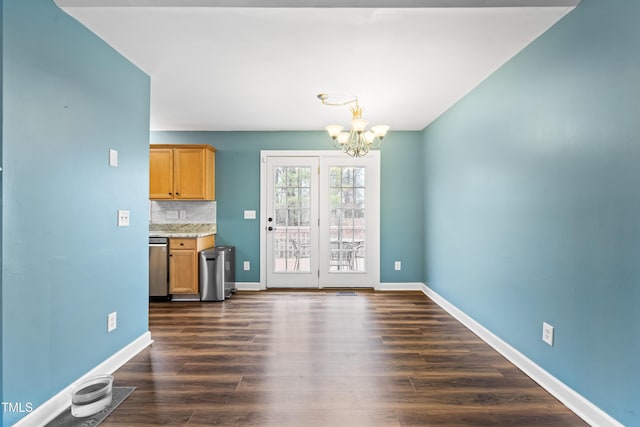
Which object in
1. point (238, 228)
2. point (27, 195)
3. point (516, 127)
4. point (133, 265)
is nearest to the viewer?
point (27, 195)

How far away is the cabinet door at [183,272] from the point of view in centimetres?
417

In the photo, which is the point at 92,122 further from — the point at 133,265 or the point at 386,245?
the point at 386,245

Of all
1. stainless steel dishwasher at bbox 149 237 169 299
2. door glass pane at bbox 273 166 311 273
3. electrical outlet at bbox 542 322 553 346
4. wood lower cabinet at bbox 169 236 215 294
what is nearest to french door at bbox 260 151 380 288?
door glass pane at bbox 273 166 311 273

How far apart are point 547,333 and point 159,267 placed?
414 cm

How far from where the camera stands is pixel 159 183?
14.5ft

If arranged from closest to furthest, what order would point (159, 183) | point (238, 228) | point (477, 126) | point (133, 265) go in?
point (133, 265) < point (477, 126) < point (159, 183) < point (238, 228)

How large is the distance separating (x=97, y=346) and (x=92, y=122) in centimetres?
152

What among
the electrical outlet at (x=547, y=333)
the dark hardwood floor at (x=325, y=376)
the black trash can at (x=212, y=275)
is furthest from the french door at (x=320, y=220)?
the electrical outlet at (x=547, y=333)

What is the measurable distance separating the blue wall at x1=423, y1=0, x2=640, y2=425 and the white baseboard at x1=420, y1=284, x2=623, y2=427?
1.7 inches

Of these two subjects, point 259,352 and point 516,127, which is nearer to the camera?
point 516,127

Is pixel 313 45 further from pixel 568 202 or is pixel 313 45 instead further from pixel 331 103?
pixel 568 202

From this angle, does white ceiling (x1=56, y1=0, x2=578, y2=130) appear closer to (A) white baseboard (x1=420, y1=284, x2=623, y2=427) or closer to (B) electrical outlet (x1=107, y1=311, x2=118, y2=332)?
(B) electrical outlet (x1=107, y1=311, x2=118, y2=332)

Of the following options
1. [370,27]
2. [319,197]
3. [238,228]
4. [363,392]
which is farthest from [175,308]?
[370,27]

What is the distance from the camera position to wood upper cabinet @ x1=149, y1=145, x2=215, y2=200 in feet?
14.4
